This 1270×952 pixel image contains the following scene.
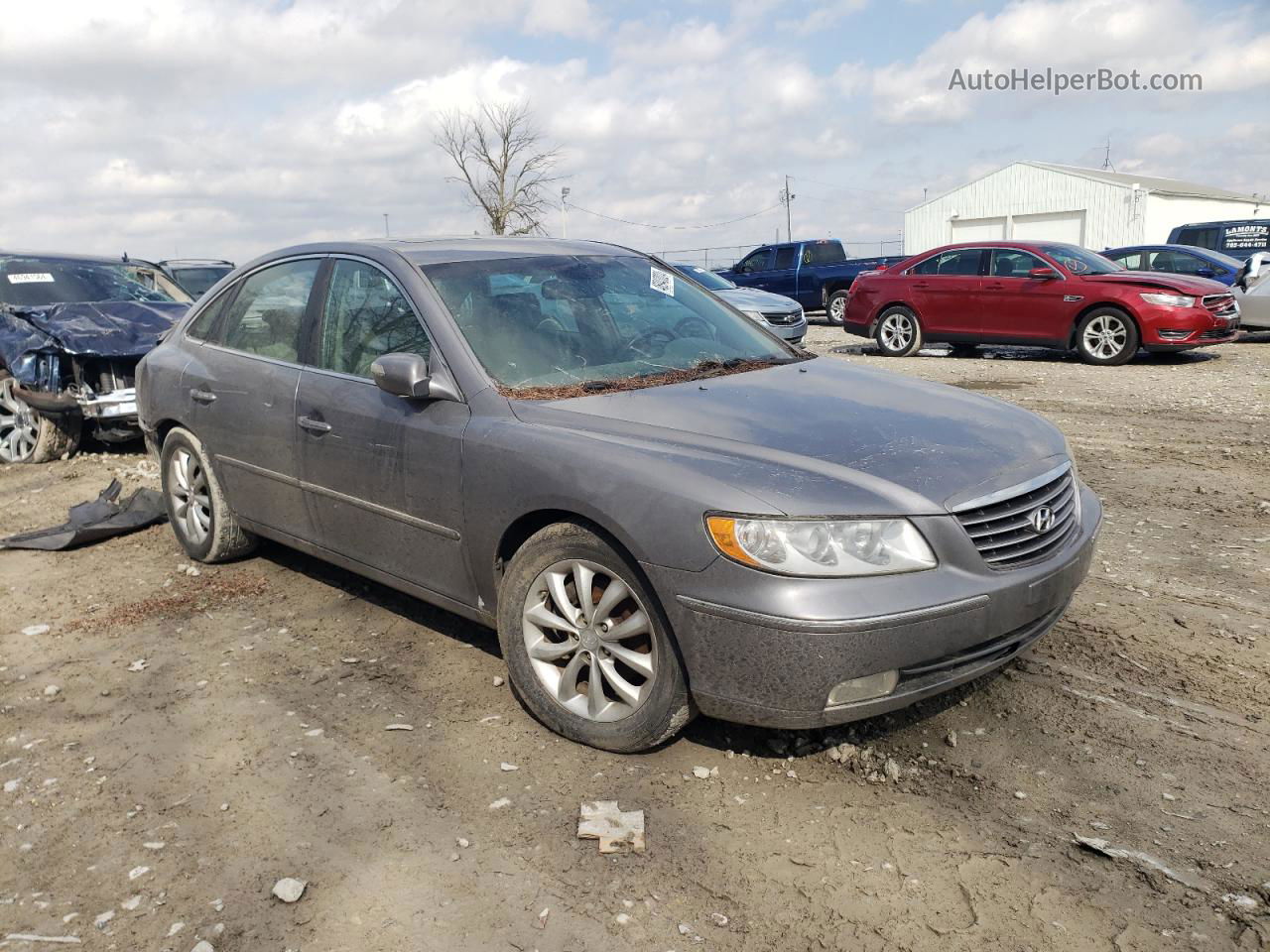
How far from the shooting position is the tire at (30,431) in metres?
8.20

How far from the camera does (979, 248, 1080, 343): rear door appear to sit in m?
13.2

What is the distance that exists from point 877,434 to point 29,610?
416 centimetres

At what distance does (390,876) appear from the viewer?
8.93ft

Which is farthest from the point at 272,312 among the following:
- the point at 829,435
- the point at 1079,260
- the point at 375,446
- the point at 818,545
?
the point at 1079,260

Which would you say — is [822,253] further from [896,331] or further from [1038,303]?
[1038,303]

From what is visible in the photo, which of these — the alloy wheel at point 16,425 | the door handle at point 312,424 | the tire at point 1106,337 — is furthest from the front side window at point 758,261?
the door handle at point 312,424

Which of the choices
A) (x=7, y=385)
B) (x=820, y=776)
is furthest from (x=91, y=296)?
(x=820, y=776)

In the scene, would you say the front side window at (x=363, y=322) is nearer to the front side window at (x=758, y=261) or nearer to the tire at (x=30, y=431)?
the tire at (x=30, y=431)

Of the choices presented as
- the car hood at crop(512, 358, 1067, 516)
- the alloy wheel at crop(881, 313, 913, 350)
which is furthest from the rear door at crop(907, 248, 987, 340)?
the car hood at crop(512, 358, 1067, 516)

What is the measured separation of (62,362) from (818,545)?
24.0 feet

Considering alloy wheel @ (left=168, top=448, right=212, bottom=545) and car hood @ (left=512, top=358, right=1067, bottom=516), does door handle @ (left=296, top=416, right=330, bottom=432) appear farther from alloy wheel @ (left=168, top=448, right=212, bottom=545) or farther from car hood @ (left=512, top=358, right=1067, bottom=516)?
alloy wheel @ (left=168, top=448, right=212, bottom=545)

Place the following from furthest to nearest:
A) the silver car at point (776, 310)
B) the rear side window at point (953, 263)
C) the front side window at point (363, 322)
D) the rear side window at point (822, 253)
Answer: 1. the rear side window at point (822, 253)
2. the rear side window at point (953, 263)
3. the silver car at point (776, 310)
4. the front side window at point (363, 322)

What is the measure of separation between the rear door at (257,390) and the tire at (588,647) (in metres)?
1.49

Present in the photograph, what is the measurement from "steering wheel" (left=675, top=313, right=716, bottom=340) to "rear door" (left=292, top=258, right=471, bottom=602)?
1.08 m
